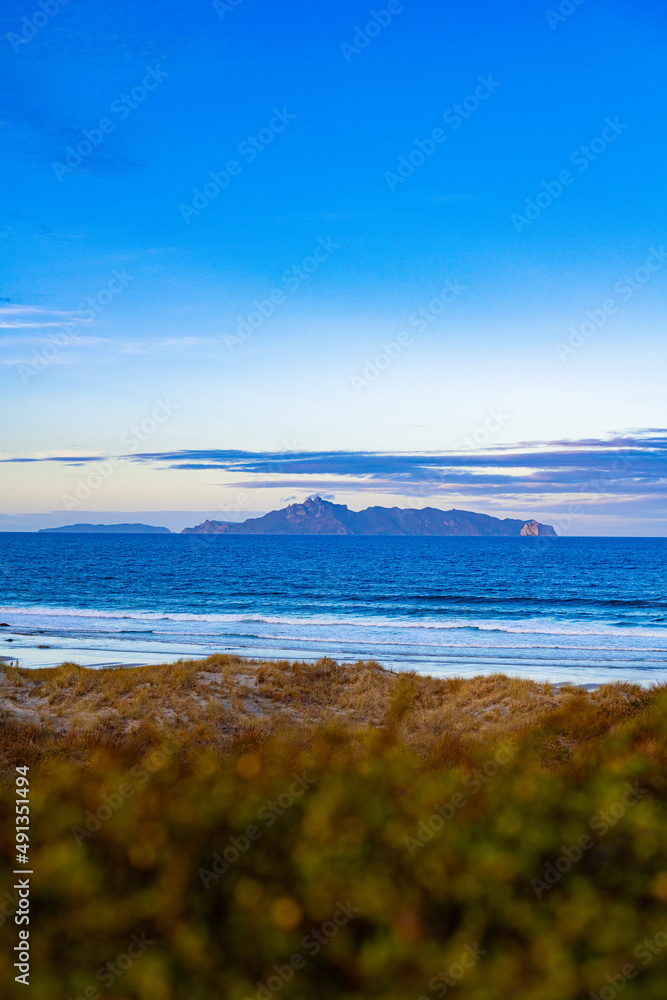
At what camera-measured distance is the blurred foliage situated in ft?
9.05

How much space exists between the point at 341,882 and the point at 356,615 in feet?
123

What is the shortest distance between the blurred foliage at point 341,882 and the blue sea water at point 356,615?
56.5 ft

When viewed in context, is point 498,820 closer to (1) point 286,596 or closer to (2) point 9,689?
(2) point 9,689

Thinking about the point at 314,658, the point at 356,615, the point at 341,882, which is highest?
the point at 356,615

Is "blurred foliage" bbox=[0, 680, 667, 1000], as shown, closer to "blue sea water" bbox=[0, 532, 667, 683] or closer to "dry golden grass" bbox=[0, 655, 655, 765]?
"dry golden grass" bbox=[0, 655, 655, 765]

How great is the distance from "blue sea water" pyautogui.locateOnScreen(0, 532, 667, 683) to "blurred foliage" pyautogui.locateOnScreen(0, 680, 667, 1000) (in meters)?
17.2

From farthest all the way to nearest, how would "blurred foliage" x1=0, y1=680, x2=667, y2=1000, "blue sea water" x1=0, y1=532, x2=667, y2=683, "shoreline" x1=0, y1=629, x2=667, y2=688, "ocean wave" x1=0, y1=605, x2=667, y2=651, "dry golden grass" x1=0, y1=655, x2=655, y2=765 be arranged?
1. "ocean wave" x1=0, y1=605, x2=667, y2=651
2. "blue sea water" x1=0, y1=532, x2=667, y2=683
3. "shoreline" x1=0, y1=629, x2=667, y2=688
4. "dry golden grass" x1=0, y1=655, x2=655, y2=765
5. "blurred foliage" x1=0, y1=680, x2=667, y2=1000

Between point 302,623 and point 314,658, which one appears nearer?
point 314,658

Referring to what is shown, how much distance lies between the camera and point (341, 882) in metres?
3.13

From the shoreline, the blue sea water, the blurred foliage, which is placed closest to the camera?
the blurred foliage

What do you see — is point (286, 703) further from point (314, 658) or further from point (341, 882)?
point (314, 658)

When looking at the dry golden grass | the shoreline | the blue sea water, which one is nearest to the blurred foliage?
the dry golden grass

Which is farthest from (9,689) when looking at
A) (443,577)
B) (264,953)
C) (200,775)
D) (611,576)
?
(611,576)

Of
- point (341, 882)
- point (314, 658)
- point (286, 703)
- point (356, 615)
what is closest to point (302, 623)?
point (356, 615)
